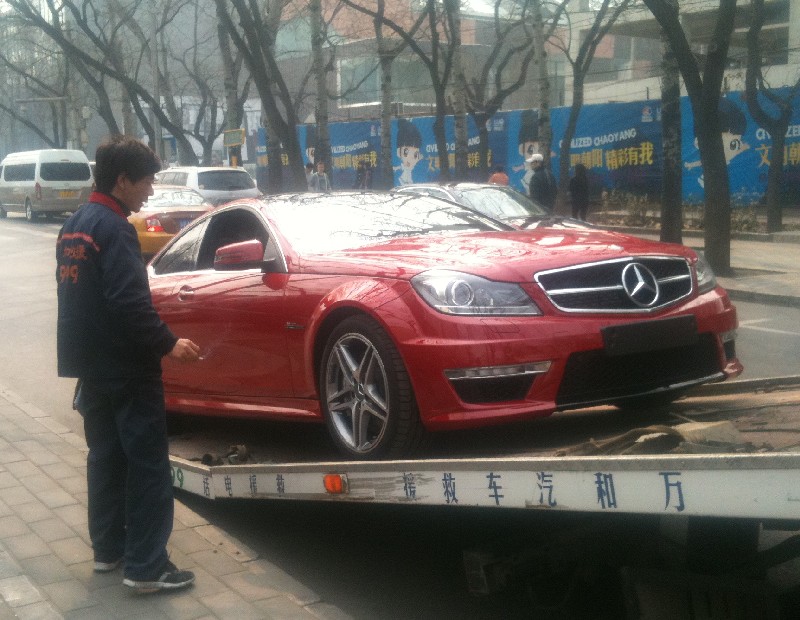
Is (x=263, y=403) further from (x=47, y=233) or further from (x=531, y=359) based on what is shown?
(x=47, y=233)

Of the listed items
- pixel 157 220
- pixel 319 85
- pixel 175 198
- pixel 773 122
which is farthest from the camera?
pixel 319 85

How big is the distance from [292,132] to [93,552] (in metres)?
18.0

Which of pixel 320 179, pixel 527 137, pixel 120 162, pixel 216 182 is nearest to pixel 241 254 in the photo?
pixel 120 162

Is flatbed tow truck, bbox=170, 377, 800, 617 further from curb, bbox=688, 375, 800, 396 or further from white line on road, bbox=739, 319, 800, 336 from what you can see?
white line on road, bbox=739, 319, 800, 336

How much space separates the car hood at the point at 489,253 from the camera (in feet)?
15.0

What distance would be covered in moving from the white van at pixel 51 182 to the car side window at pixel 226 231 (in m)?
30.0

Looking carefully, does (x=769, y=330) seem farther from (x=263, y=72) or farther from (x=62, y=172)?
(x=62, y=172)

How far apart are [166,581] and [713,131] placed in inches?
524

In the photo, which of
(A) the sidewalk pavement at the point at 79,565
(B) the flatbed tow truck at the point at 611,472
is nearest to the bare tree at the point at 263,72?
(A) the sidewalk pavement at the point at 79,565

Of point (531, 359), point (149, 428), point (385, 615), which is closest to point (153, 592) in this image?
point (149, 428)

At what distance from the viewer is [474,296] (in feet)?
14.6

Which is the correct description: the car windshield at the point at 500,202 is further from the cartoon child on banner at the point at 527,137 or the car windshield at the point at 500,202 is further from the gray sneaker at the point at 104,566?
the cartoon child on banner at the point at 527,137

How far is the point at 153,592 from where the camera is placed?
170 inches

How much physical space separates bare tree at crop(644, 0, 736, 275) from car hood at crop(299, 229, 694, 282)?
11.2 metres
